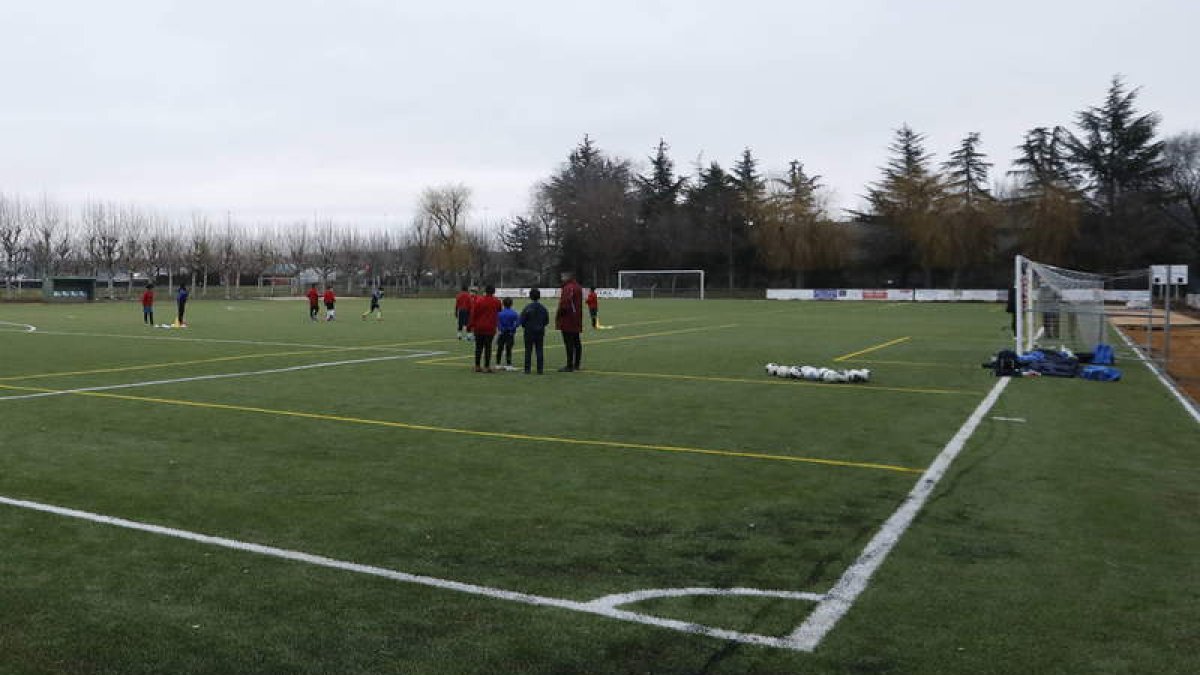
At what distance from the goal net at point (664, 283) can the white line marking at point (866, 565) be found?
75.4 metres

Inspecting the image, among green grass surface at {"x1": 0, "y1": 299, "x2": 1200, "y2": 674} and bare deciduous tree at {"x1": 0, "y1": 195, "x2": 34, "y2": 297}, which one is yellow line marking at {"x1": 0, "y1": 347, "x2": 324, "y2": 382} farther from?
bare deciduous tree at {"x1": 0, "y1": 195, "x2": 34, "y2": 297}

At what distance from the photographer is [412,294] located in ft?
299

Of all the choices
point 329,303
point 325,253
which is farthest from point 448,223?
point 329,303

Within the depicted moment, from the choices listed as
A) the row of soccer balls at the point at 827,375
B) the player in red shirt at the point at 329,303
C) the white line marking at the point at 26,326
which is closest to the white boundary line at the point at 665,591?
the row of soccer balls at the point at 827,375

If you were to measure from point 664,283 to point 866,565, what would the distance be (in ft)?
275

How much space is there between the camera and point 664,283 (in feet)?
293

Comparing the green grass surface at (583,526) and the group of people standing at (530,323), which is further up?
the group of people standing at (530,323)

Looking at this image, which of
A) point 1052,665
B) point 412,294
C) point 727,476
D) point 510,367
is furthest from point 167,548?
point 412,294

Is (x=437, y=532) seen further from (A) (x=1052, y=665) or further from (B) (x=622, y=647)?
(A) (x=1052, y=665)

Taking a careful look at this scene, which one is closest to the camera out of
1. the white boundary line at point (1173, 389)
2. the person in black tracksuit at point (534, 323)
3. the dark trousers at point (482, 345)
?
the white boundary line at point (1173, 389)

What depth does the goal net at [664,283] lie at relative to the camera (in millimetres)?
85912

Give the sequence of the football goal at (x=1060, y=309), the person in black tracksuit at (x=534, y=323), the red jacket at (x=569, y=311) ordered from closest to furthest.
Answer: the person in black tracksuit at (x=534, y=323) < the red jacket at (x=569, y=311) < the football goal at (x=1060, y=309)

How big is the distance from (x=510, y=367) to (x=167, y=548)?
40.4ft

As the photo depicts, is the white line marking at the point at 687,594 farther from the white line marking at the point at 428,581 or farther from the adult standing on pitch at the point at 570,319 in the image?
the adult standing on pitch at the point at 570,319
